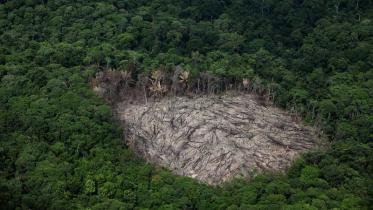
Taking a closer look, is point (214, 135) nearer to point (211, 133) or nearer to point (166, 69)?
point (211, 133)

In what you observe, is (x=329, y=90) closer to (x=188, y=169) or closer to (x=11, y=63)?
(x=188, y=169)

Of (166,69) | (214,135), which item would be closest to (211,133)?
(214,135)

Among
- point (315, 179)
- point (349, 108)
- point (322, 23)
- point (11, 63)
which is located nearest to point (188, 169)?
point (315, 179)

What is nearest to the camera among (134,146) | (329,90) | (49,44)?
(134,146)

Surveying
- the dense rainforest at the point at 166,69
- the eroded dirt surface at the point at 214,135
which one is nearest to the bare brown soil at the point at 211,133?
the eroded dirt surface at the point at 214,135

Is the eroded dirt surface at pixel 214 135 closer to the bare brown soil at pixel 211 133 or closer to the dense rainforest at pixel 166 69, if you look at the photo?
the bare brown soil at pixel 211 133

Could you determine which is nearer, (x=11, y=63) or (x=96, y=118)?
(x=96, y=118)
